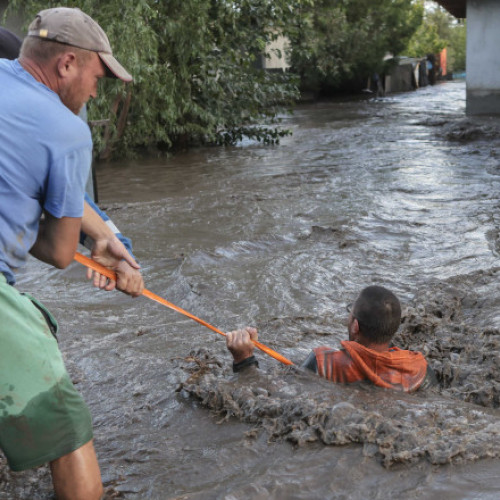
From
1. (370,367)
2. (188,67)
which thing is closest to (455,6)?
(188,67)

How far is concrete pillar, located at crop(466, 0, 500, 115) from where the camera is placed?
18031mm

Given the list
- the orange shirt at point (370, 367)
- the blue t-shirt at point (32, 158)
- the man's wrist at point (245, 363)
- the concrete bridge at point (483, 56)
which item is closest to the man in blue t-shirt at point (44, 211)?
the blue t-shirt at point (32, 158)

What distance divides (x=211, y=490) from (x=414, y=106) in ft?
76.3

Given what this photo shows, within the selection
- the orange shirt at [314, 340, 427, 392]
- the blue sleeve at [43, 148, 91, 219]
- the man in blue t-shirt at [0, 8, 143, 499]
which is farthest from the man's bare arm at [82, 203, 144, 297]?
the orange shirt at [314, 340, 427, 392]

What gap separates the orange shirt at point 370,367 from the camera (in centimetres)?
364

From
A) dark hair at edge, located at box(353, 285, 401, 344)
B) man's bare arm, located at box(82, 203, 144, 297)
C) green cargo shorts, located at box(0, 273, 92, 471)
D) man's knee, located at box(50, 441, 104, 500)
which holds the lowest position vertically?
man's knee, located at box(50, 441, 104, 500)

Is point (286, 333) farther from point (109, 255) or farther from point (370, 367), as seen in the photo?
point (109, 255)

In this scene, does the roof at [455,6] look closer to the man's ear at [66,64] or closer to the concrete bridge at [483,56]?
the concrete bridge at [483,56]

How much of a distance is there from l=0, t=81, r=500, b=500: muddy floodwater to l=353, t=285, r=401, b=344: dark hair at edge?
0.28m

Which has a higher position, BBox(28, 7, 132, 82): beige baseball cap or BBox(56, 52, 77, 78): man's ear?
BBox(28, 7, 132, 82): beige baseball cap

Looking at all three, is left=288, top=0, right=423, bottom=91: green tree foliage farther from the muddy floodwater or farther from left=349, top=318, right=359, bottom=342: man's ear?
left=349, top=318, right=359, bottom=342: man's ear

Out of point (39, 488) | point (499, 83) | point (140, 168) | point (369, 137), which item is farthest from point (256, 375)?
point (499, 83)

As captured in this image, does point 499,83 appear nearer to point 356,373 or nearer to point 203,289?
point 203,289

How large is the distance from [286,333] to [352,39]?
86.6 feet
